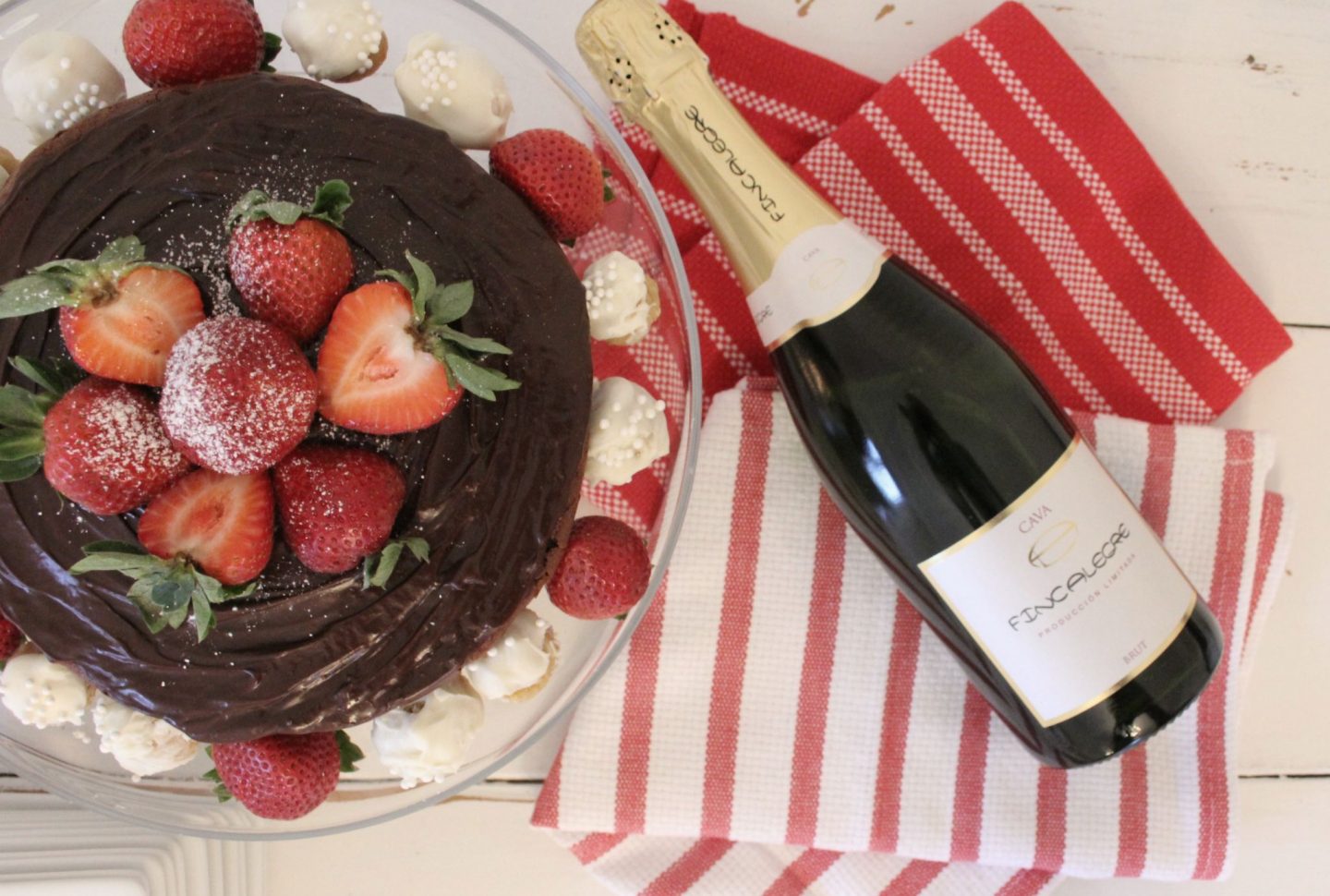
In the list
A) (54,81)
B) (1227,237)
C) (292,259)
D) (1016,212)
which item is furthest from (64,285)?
(1227,237)

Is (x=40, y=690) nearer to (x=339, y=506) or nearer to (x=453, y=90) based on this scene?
(x=339, y=506)

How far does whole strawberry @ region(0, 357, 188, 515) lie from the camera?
2.07 ft

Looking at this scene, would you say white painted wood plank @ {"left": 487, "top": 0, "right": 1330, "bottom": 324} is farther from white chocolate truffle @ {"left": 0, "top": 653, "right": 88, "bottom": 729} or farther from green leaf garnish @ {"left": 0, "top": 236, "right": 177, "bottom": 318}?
white chocolate truffle @ {"left": 0, "top": 653, "right": 88, "bottom": 729}

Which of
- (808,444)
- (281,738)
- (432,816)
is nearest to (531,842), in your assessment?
(432,816)

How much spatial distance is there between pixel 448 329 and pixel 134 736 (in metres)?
0.44

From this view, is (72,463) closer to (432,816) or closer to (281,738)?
(281,738)

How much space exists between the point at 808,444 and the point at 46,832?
820 millimetres

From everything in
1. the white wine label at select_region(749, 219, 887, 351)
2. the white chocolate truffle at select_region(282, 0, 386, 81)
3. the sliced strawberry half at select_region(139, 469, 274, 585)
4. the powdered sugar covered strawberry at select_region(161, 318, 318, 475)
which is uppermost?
the white chocolate truffle at select_region(282, 0, 386, 81)

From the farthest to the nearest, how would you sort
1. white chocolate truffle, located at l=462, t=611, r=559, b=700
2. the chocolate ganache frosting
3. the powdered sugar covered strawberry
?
white chocolate truffle, located at l=462, t=611, r=559, b=700 → the chocolate ganache frosting → the powdered sugar covered strawberry

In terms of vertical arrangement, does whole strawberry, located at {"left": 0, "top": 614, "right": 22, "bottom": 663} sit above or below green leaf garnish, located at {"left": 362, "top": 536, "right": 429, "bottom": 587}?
above

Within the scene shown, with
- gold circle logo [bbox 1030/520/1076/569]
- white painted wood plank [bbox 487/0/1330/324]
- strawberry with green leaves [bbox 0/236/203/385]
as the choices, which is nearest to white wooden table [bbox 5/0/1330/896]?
white painted wood plank [bbox 487/0/1330/324]

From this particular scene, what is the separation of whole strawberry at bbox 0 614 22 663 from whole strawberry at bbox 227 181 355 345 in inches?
14.0

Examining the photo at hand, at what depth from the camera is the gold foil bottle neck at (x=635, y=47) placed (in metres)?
0.79

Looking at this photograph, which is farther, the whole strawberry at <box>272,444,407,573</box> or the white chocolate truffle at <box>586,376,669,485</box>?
the white chocolate truffle at <box>586,376,669,485</box>
